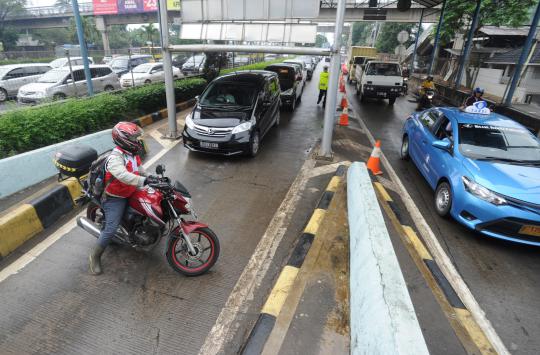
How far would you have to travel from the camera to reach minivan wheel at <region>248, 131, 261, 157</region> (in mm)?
7465

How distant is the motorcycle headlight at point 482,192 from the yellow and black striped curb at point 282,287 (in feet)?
6.85

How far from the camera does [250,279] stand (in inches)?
148

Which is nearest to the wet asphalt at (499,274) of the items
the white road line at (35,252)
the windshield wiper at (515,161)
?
the windshield wiper at (515,161)

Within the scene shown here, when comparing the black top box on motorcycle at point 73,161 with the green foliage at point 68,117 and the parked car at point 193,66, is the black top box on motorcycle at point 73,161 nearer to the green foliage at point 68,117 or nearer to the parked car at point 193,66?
the green foliage at point 68,117

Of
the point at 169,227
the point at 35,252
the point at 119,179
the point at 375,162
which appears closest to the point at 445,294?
the point at 169,227

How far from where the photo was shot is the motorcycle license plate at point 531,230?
4185mm

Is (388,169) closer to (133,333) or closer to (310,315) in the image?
(310,315)

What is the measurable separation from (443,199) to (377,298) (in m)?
3.39

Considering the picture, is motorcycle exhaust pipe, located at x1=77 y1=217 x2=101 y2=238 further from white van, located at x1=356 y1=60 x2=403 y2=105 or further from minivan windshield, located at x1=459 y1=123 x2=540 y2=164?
white van, located at x1=356 y1=60 x2=403 y2=105

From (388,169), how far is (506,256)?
3343 millimetres

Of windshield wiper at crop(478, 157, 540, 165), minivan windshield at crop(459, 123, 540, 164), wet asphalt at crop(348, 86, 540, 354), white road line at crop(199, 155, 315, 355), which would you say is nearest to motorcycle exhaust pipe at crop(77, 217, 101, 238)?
white road line at crop(199, 155, 315, 355)

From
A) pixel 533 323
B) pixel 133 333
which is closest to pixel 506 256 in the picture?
pixel 533 323

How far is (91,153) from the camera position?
4.06m

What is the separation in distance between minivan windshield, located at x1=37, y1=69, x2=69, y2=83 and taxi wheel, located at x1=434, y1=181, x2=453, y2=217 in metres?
14.1
